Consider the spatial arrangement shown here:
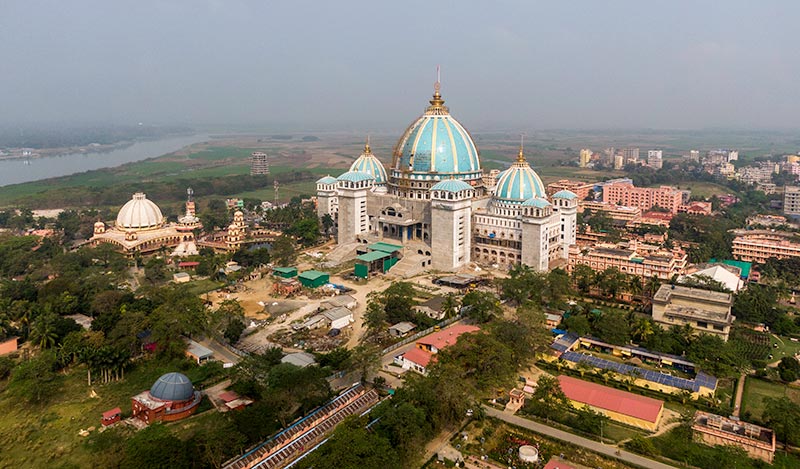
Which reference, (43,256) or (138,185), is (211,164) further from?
(43,256)

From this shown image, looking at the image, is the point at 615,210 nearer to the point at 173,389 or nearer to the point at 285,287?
the point at 285,287

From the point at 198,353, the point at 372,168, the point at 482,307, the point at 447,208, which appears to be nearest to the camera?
the point at 198,353

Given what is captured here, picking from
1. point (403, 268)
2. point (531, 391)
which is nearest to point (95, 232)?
point (403, 268)

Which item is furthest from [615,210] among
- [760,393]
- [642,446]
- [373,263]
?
[642,446]

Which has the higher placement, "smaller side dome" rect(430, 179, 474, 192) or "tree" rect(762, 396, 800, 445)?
"smaller side dome" rect(430, 179, 474, 192)

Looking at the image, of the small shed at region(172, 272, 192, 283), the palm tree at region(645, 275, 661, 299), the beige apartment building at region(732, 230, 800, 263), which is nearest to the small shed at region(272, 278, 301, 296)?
the small shed at region(172, 272, 192, 283)

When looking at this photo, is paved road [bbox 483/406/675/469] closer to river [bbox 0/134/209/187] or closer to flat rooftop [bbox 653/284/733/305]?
flat rooftop [bbox 653/284/733/305]

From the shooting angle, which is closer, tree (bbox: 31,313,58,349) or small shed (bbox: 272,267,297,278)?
tree (bbox: 31,313,58,349)
